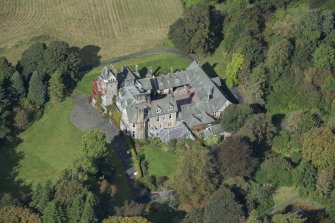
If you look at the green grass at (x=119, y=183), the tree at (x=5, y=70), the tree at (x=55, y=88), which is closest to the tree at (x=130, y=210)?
the green grass at (x=119, y=183)

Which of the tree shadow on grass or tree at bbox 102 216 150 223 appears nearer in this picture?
tree at bbox 102 216 150 223

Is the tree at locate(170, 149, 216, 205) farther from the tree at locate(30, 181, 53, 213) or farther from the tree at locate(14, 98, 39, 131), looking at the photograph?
the tree at locate(14, 98, 39, 131)

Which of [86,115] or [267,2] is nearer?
[86,115]

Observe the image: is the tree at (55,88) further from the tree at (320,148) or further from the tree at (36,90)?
the tree at (320,148)

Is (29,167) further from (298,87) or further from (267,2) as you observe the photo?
(267,2)

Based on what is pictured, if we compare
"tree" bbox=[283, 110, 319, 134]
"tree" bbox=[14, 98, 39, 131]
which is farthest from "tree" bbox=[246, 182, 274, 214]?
"tree" bbox=[14, 98, 39, 131]

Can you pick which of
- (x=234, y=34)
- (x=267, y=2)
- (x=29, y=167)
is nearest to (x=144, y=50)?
(x=234, y=34)

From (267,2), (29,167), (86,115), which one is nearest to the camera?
(29,167)
